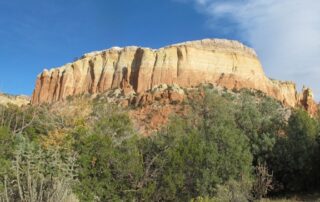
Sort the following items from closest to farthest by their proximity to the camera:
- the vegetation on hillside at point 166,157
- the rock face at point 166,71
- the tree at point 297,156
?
the vegetation on hillside at point 166,157, the tree at point 297,156, the rock face at point 166,71

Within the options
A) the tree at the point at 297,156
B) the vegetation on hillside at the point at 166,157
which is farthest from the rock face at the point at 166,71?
the vegetation on hillside at the point at 166,157

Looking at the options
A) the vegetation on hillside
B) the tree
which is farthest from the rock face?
the vegetation on hillside

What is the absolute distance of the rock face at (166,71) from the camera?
8086cm

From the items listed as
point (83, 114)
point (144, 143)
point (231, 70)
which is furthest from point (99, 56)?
point (144, 143)

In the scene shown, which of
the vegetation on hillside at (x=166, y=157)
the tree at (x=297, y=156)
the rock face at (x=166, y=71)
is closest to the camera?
the vegetation on hillside at (x=166, y=157)

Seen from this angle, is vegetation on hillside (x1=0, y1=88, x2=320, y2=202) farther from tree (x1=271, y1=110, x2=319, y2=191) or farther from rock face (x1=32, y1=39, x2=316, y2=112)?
rock face (x1=32, y1=39, x2=316, y2=112)

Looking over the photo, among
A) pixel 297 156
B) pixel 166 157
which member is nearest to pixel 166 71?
pixel 297 156

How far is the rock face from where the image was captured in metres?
80.9

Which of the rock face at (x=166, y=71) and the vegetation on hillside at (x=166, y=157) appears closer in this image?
the vegetation on hillside at (x=166, y=157)

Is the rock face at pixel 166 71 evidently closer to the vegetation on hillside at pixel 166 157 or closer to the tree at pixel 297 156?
the tree at pixel 297 156

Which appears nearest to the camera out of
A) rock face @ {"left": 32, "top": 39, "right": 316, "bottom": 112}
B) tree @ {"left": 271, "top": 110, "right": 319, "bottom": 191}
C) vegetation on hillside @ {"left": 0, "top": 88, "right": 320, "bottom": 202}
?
vegetation on hillside @ {"left": 0, "top": 88, "right": 320, "bottom": 202}

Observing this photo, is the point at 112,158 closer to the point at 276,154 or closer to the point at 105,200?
the point at 105,200

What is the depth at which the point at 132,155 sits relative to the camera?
20.2 meters

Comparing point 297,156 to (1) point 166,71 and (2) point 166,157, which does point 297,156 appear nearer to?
(2) point 166,157
